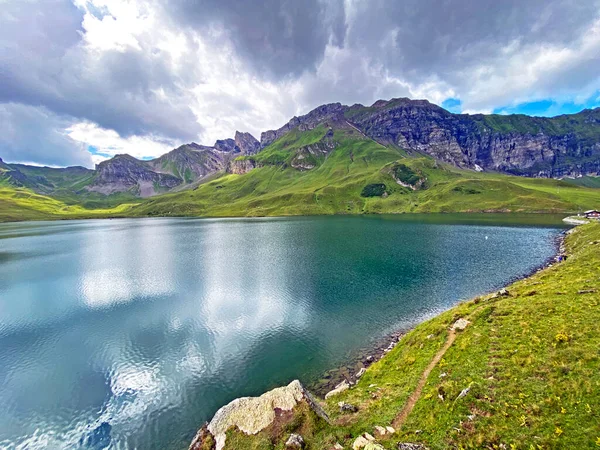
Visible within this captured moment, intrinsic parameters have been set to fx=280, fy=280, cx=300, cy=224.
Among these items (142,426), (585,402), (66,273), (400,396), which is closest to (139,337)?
(142,426)

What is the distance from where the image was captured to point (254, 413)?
18406 mm

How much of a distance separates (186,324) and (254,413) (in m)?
34.4

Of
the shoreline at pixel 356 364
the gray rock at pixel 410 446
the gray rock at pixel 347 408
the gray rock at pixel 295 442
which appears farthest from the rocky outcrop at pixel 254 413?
the shoreline at pixel 356 364

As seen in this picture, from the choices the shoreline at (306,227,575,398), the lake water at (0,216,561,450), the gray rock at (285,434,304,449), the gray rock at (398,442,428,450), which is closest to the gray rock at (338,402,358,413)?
the gray rock at (285,434,304,449)

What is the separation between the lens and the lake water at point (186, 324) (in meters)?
28.8

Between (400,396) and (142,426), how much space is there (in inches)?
956

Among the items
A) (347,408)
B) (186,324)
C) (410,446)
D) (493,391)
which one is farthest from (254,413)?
(186,324)

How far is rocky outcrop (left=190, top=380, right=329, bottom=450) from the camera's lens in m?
17.7

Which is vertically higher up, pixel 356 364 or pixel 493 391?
pixel 493 391

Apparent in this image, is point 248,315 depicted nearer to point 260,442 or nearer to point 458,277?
point 260,442

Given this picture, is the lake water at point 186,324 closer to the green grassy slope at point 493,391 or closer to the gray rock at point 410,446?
the green grassy slope at point 493,391

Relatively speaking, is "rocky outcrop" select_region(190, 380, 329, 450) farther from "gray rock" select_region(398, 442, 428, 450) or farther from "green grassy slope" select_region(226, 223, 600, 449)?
"gray rock" select_region(398, 442, 428, 450)

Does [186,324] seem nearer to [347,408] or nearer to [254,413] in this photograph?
[254,413]

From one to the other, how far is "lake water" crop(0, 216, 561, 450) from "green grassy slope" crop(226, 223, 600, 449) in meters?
12.8
